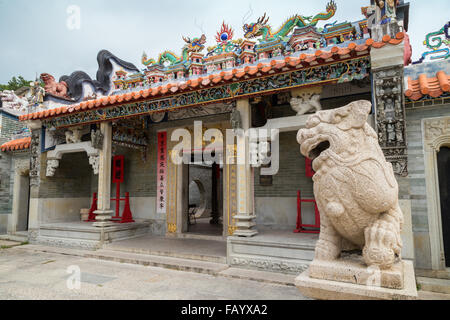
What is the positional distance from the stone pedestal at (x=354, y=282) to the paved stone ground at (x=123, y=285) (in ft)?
5.43

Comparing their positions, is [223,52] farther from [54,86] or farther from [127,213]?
[54,86]

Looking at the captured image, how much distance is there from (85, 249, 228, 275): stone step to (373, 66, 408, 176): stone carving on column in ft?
9.98

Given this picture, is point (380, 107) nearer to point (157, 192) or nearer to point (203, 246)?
point (203, 246)

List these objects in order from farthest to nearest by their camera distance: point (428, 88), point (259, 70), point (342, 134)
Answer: point (259, 70)
point (428, 88)
point (342, 134)

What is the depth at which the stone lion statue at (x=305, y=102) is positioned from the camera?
471 cm

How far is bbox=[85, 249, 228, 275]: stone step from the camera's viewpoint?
191 inches

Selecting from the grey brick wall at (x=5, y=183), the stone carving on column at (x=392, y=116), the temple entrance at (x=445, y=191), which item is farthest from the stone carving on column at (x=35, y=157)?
the temple entrance at (x=445, y=191)

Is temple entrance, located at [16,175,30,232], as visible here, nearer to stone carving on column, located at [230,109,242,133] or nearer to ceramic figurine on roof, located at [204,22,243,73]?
ceramic figurine on roof, located at [204,22,243,73]

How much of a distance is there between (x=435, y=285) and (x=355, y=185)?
296 cm

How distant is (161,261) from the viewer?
5.29m

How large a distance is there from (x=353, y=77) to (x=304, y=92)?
0.77m

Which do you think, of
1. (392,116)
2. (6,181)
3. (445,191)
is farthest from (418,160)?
(6,181)

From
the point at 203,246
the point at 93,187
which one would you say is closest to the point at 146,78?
the point at 93,187

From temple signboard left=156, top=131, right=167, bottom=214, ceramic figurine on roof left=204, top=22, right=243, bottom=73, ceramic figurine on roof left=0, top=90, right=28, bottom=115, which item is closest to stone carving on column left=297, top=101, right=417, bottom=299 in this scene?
ceramic figurine on roof left=204, top=22, right=243, bottom=73
